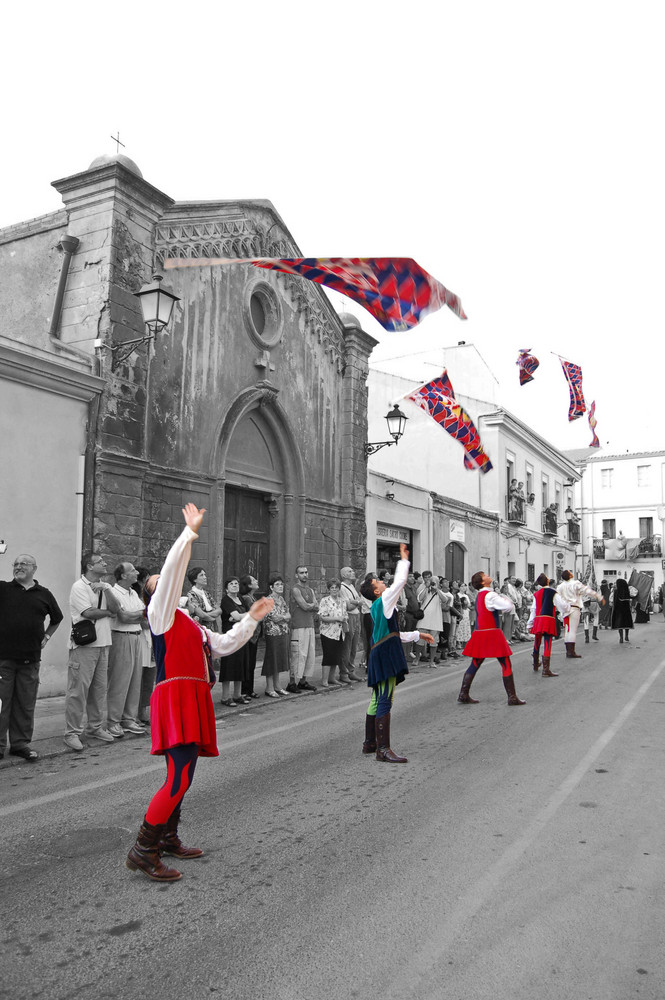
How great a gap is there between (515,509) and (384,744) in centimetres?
2675

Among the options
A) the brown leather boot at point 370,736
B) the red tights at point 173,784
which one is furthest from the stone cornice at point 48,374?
the red tights at point 173,784

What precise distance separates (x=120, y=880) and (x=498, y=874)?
1.98 meters

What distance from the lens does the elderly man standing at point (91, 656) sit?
298 inches

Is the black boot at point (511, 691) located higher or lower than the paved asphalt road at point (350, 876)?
higher

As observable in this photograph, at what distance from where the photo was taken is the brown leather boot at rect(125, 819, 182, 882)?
4.06 meters

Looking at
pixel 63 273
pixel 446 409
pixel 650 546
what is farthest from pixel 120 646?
pixel 650 546

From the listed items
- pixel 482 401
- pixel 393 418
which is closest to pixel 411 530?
pixel 393 418

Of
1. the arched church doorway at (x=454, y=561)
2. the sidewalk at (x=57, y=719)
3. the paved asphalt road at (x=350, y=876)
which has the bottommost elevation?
the paved asphalt road at (x=350, y=876)

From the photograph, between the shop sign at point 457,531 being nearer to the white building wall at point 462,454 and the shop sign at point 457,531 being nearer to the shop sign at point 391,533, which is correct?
the white building wall at point 462,454

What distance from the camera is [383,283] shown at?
9602mm

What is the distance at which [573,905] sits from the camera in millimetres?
3766

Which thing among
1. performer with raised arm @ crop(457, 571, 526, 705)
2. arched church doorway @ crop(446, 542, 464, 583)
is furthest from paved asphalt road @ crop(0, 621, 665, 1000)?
arched church doorway @ crop(446, 542, 464, 583)

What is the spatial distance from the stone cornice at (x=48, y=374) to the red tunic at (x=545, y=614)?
8266mm

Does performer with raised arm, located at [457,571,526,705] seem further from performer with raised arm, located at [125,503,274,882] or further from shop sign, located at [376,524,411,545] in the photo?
shop sign, located at [376,524,411,545]
